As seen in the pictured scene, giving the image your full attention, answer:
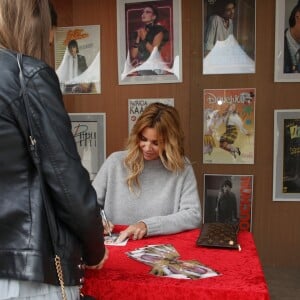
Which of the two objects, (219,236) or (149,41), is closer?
(219,236)

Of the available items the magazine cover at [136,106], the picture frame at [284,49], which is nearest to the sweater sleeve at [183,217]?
the magazine cover at [136,106]

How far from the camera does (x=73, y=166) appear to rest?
0.90 meters

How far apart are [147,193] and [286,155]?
137 cm

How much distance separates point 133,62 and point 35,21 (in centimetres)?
220

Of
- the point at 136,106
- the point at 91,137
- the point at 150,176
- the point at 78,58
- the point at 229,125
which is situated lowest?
the point at 150,176

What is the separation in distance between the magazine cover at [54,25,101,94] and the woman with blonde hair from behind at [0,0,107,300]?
230 cm

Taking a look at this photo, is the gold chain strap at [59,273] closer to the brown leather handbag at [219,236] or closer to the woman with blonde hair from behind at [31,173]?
the woman with blonde hair from behind at [31,173]

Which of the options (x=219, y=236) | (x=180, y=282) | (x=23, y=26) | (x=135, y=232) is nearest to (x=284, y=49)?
(x=219, y=236)

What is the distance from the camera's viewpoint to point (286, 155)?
2961mm

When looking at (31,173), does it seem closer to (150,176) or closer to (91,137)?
(150,176)

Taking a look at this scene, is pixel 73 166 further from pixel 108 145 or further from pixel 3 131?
pixel 108 145

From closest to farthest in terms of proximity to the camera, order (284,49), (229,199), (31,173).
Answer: (31,173), (284,49), (229,199)

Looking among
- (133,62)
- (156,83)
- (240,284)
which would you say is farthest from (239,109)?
(240,284)

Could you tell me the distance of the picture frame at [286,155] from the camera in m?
2.93
